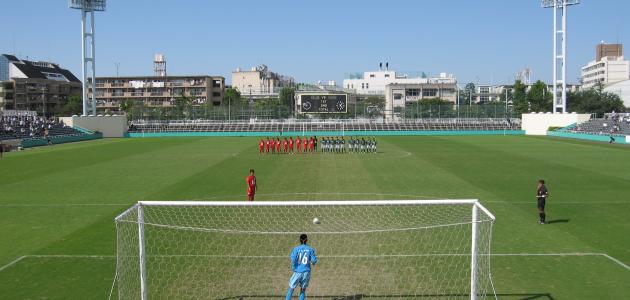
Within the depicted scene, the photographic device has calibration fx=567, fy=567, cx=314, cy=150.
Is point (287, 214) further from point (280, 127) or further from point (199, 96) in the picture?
point (199, 96)

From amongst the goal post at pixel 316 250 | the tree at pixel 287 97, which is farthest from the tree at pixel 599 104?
the goal post at pixel 316 250

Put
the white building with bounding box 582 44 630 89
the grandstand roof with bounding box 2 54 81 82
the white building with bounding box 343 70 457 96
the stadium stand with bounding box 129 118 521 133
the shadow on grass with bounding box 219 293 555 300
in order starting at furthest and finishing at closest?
1. the white building with bounding box 343 70 457 96
2. the white building with bounding box 582 44 630 89
3. the grandstand roof with bounding box 2 54 81 82
4. the stadium stand with bounding box 129 118 521 133
5. the shadow on grass with bounding box 219 293 555 300

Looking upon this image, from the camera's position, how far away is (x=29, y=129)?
54.4 meters

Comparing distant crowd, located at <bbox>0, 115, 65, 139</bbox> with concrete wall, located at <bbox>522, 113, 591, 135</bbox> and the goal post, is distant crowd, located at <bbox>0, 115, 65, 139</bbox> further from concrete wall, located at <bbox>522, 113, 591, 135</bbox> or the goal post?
concrete wall, located at <bbox>522, 113, 591, 135</bbox>

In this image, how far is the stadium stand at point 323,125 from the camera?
260ft

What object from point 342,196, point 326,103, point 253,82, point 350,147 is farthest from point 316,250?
point 253,82

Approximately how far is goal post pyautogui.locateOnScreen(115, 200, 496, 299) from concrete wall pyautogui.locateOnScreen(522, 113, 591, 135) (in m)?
55.3

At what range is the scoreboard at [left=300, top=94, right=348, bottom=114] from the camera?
6812cm

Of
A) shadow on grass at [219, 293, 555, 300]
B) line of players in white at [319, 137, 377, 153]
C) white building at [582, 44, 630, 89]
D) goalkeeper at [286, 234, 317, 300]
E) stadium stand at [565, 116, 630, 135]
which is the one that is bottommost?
shadow on grass at [219, 293, 555, 300]

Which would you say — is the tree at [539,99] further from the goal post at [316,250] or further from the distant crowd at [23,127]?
the goal post at [316,250]

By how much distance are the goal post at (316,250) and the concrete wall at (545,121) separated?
181ft

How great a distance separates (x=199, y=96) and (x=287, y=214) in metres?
103

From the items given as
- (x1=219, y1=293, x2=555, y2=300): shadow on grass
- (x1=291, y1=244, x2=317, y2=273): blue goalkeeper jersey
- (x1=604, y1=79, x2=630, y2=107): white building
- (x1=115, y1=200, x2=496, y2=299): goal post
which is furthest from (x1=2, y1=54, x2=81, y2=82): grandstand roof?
(x1=604, y1=79, x2=630, y2=107): white building

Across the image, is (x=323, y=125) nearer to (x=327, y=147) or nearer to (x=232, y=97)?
(x=232, y=97)
